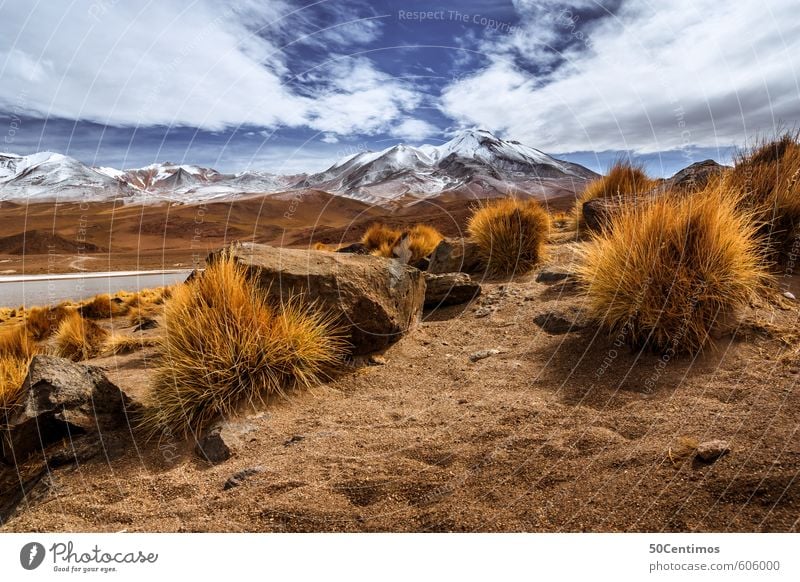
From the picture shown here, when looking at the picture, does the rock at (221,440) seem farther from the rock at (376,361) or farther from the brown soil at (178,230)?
the brown soil at (178,230)

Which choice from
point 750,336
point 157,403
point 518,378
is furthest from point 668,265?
point 157,403

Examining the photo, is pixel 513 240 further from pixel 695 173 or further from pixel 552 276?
pixel 695 173

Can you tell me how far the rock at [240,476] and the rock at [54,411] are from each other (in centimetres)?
157

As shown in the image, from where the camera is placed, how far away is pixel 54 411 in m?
3.58

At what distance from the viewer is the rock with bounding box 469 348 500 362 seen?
4414mm

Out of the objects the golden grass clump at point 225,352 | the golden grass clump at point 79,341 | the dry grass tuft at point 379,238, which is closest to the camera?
the golden grass clump at point 225,352

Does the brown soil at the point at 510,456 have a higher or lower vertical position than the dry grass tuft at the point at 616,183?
lower

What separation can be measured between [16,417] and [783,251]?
7320 millimetres

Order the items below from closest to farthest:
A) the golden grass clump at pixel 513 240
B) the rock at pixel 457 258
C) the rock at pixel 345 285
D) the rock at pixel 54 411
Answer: the rock at pixel 54 411, the rock at pixel 345 285, the golden grass clump at pixel 513 240, the rock at pixel 457 258

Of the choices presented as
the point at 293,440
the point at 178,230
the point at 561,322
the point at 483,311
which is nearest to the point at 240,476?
the point at 293,440

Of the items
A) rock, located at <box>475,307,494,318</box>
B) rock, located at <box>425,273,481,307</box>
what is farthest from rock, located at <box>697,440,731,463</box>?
rock, located at <box>425,273,481,307</box>

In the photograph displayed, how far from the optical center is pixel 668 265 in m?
3.77

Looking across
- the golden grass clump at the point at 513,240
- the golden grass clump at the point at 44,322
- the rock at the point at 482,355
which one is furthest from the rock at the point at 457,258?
the golden grass clump at the point at 44,322

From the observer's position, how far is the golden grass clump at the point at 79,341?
6867 mm
